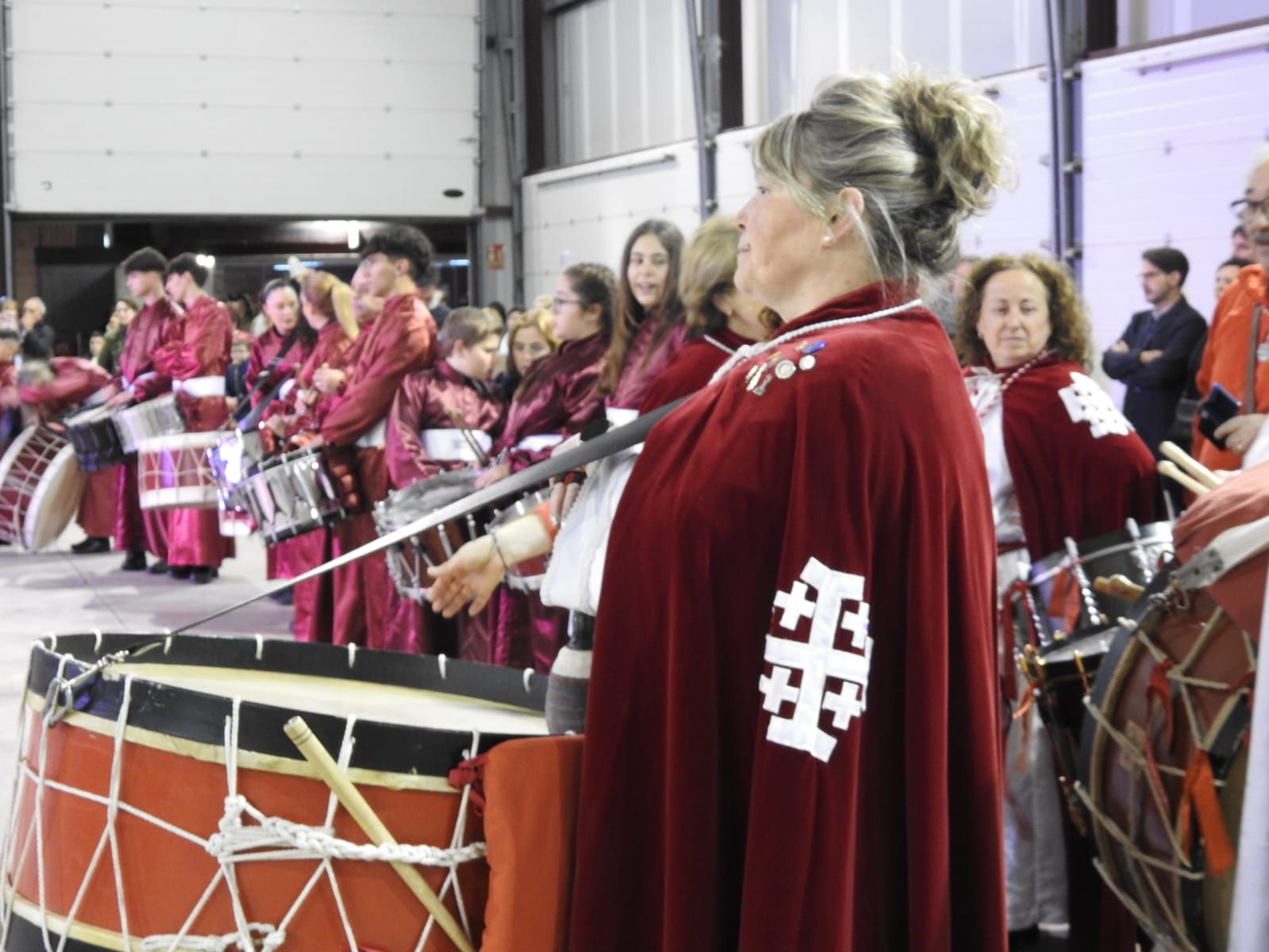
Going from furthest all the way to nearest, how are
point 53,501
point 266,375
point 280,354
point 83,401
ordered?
point 83,401 < point 53,501 < point 280,354 < point 266,375

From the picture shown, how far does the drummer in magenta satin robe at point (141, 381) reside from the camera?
8.67m

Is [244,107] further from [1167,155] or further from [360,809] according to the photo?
[360,809]

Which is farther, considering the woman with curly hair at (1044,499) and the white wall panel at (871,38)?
the white wall panel at (871,38)

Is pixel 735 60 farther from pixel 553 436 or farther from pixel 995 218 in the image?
pixel 553 436

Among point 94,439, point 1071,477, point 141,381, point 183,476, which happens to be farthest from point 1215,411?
point 141,381

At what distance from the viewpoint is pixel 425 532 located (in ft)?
14.7

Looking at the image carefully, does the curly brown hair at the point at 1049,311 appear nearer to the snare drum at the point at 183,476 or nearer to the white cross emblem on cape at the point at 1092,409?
the white cross emblem on cape at the point at 1092,409

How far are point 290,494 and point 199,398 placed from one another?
3.29 meters

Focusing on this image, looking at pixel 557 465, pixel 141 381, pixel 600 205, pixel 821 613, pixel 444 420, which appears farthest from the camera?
pixel 600 205

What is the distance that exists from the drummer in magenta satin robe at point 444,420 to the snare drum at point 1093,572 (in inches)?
110

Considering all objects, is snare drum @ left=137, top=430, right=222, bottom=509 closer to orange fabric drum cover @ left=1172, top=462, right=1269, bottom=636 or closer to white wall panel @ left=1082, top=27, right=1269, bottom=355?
white wall panel @ left=1082, top=27, right=1269, bottom=355

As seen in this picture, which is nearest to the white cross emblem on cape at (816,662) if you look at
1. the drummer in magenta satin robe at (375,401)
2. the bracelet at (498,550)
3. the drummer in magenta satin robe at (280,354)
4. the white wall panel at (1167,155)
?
the bracelet at (498,550)

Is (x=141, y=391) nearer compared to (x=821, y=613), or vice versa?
(x=821, y=613)

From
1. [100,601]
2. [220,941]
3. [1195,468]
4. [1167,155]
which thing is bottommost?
[100,601]
